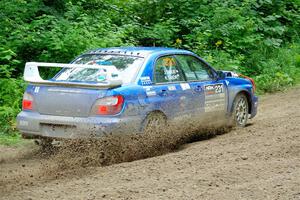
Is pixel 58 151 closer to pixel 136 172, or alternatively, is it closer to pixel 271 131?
pixel 136 172

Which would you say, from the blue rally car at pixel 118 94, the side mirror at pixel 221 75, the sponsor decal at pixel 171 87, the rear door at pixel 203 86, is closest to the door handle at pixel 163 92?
the blue rally car at pixel 118 94

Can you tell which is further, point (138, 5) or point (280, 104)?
point (138, 5)

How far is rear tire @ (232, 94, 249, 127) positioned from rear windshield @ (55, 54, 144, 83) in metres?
2.34

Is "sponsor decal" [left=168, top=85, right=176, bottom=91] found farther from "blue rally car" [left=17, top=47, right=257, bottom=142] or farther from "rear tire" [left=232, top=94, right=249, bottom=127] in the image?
"rear tire" [left=232, top=94, right=249, bottom=127]

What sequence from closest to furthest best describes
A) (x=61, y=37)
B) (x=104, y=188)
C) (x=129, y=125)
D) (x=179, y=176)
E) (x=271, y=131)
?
(x=104, y=188) < (x=179, y=176) < (x=129, y=125) < (x=271, y=131) < (x=61, y=37)

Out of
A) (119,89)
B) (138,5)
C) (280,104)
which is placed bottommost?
(280,104)

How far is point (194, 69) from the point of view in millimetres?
9875

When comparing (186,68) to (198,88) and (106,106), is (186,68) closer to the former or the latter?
(198,88)

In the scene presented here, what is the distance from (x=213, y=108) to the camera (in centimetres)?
988

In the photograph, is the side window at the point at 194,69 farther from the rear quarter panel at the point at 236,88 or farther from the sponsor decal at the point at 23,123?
the sponsor decal at the point at 23,123

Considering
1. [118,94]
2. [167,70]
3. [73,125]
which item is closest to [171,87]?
[167,70]

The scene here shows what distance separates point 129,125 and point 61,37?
5.28 m

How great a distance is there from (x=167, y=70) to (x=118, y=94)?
1431mm

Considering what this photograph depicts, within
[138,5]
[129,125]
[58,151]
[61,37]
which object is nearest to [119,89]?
[129,125]
